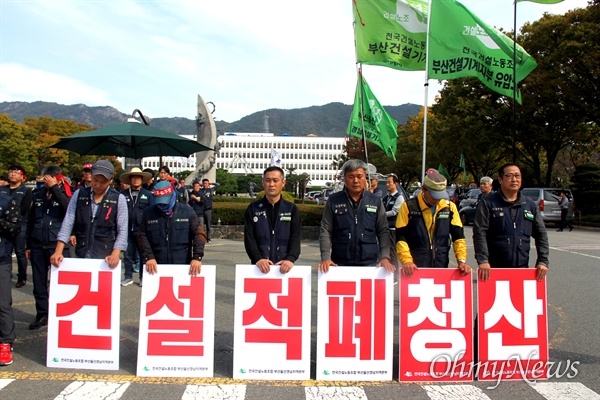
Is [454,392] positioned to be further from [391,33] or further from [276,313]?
[391,33]

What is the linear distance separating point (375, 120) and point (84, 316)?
9.88 metres

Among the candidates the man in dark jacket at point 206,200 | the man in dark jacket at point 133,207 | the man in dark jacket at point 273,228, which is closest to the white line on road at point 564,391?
the man in dark jacket at point 273,228

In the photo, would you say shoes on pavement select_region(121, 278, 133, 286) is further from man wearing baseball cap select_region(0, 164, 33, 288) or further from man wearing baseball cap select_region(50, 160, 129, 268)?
man wearing baseball cap select_region(50, 160, 129, 268)

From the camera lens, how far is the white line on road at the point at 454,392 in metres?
4.18

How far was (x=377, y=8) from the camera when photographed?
12539mm

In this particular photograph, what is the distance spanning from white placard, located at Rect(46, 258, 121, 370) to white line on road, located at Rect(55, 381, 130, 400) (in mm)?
371

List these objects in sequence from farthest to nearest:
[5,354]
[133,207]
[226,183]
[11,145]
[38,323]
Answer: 1. [226,183]
2. [11,145]
3. [133,207]
4. [38,323]
5. [5,354]

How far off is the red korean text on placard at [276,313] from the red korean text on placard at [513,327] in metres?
1.69

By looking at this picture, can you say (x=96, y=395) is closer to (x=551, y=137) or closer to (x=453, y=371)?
(x=453, y=371)

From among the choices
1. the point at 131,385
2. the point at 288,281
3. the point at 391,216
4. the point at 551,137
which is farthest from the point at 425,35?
the point at 551,137

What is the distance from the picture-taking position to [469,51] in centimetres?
1193

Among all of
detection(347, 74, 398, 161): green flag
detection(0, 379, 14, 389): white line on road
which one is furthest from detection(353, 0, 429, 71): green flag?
detection(0, 379, 14, 389): white line on road

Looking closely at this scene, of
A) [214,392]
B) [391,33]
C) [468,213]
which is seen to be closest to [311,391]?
[214,392]

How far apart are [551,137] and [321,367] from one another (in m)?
29.6
